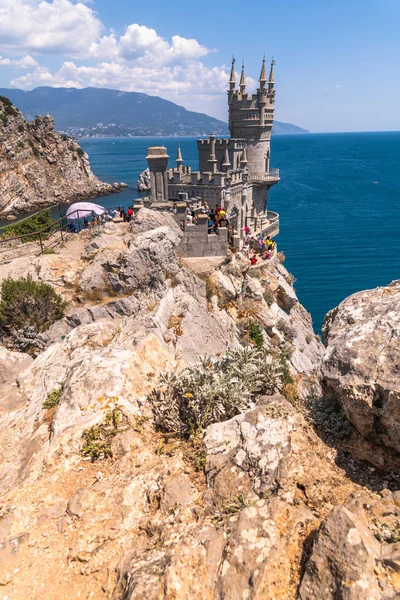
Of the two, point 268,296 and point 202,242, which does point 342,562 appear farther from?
point 268,296

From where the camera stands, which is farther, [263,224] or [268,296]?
[263,224]

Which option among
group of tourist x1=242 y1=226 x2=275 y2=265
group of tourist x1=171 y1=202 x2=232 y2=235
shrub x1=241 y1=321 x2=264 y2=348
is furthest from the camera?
group of tourist x1=242 y1=226 x2=275 y2=265

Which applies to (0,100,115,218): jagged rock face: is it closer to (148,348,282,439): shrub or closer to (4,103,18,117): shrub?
(4,103,18,117): shrub

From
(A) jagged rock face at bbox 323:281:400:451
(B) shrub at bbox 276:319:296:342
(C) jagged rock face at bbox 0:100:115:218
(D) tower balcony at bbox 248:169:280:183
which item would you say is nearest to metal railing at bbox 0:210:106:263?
(B) shrub at bbox 276:319:296:342

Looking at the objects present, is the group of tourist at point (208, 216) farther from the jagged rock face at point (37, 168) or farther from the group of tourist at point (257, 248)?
the jagged rock face at point (37, 168)

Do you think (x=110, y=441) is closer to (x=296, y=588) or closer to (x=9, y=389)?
(x=296, y=588)

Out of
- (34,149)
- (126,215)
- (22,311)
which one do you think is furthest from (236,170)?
(34,149)
